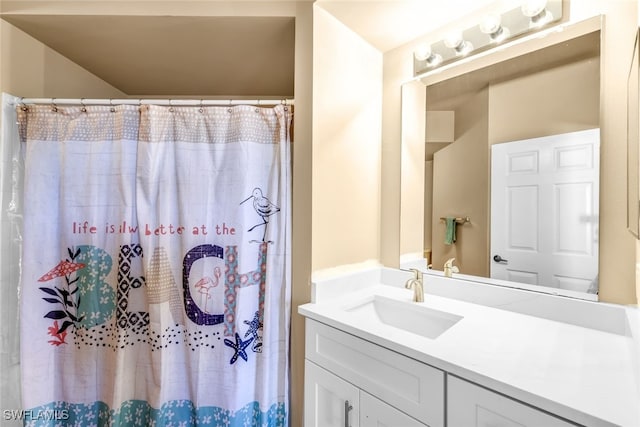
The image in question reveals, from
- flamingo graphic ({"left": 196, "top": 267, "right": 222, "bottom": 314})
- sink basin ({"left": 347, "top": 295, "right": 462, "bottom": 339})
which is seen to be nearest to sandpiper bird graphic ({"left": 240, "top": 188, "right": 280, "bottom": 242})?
flamingo graphic ({"left": 196, "top": 267, "right": 222, "bottom": 314})

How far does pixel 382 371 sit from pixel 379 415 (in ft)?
0.49

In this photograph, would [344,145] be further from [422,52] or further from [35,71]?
[35,71]

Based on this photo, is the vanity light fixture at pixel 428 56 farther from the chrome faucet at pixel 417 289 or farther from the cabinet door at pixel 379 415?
the cabinet door at pixel 379 415

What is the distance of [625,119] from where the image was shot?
97 centimetres

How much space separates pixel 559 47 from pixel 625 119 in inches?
15.5

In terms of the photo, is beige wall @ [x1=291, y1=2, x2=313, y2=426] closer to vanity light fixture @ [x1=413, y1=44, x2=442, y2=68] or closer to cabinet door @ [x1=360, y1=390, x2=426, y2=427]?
cabinet door @ [x1=360, y1=390, x2=426, y2=427]

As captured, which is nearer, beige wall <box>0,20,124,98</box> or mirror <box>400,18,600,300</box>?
mirror <box>400,18,600,300</box>

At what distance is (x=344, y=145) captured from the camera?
1421 millimetres

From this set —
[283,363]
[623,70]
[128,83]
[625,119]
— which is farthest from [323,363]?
[128,83]

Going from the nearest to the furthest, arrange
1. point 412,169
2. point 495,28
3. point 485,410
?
1. point 485,410
2. point 495,28
3. point 412,169

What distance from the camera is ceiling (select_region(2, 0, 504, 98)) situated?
4.28ft

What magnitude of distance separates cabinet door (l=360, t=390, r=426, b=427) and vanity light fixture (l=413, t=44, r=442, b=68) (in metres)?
1.58

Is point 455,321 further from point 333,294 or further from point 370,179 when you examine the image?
point 370,179

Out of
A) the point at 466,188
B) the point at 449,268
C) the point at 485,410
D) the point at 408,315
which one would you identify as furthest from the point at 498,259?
the point at 485,410
